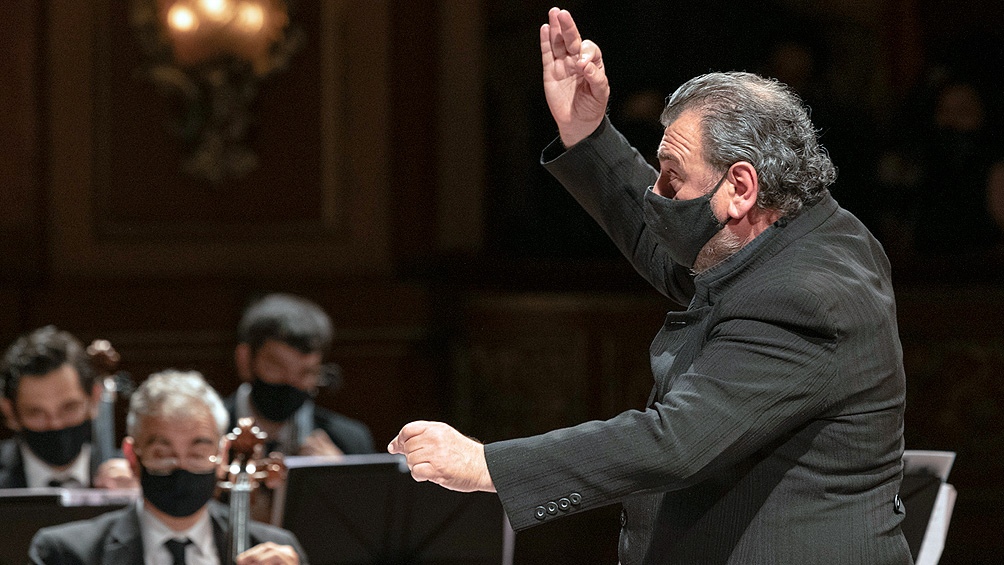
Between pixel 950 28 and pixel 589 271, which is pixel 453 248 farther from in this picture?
pixel 950 28

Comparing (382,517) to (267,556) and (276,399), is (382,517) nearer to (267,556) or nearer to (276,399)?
(267,556)

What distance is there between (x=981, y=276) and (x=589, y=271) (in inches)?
73.4

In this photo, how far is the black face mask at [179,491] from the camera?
3.28 metres

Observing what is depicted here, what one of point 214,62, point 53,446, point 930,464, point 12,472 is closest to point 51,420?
point 53,446

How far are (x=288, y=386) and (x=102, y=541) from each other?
4.94ft

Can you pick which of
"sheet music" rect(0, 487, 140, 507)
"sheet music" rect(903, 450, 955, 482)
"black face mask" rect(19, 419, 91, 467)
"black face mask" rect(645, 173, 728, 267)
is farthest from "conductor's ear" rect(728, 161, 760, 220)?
"black face mask" rect(19, 419, 91, 467)

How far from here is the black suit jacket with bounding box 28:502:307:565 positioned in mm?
3170

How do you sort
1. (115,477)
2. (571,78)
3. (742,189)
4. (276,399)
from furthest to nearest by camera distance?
(276,399)
(115,477)
(571,78)
(742,189)

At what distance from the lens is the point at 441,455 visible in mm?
1962

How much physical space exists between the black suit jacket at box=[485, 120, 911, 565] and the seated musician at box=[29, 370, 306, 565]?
1.26 metres

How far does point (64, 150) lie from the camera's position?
22.2 feet

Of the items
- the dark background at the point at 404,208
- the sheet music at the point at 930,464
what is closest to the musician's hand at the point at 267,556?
the sheet music at the point at 930,464

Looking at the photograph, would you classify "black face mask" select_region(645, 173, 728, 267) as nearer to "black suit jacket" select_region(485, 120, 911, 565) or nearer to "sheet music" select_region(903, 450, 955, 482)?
"black suit jacket" select_region(485, 120, 911, 565)

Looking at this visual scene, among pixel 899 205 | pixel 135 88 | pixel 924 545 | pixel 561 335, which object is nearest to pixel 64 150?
pixel 135 88
